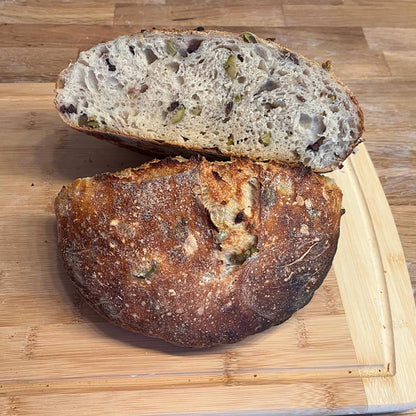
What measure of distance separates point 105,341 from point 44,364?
18 cm

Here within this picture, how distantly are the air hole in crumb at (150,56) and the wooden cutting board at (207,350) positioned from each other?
22.7 inches

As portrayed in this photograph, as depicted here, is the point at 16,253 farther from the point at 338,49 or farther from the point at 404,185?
the point at 338,49

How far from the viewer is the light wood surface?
1370 millimetres

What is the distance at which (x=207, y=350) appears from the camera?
4.75ft

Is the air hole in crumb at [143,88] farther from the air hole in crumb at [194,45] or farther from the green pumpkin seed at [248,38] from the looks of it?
the green pumpkin seed at [248,38]

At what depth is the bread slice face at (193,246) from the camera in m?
1.34

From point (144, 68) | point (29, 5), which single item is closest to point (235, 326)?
point (144, 68)

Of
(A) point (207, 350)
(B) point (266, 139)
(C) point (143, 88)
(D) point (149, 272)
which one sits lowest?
(A) point (207, 350)

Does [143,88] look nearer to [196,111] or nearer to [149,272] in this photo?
[196,111]

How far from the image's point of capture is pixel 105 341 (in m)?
1.45

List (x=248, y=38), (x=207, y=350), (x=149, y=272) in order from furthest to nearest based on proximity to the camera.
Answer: (x=248, y=38)
(x=207, y=350)
(x=149, y=272)

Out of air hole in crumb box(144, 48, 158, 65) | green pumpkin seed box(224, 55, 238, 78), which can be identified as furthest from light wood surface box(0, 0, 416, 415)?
green pumpkin seed box(224, 55, 238, 78)

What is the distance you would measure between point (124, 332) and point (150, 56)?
3.01ft

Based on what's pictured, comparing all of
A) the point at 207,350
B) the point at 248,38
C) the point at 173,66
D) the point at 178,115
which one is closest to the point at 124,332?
the point at 207,350
